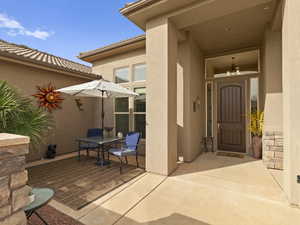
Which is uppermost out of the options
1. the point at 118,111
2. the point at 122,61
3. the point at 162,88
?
the point at 122,61

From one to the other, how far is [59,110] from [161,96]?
3847mm

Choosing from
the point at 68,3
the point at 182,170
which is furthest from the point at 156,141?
the point at 68,3

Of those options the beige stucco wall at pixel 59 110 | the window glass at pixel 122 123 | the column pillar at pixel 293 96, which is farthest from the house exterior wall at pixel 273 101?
the beige stucco wall at pixel 59 110

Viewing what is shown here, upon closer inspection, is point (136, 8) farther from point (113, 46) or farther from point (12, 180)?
point (12, 180)

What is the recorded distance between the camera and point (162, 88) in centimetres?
353

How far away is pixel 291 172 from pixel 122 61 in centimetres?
570

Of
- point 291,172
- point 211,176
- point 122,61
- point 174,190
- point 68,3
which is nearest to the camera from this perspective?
point 291,172

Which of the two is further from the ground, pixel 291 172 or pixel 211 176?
pixel 291 172

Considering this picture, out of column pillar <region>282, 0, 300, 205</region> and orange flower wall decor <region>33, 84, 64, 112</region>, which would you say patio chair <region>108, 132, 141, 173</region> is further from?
column pillar <region>282, 0, 300, 205</region>

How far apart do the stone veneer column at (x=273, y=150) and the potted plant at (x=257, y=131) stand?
28.2 inches

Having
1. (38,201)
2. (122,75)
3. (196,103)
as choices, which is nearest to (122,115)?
(122,75)

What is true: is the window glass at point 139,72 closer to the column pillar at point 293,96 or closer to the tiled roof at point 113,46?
the tiled roof at point 113,46

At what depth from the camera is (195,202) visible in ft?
8.02

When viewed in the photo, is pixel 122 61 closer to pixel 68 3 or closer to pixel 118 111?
pixel 118 111
